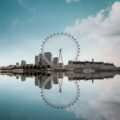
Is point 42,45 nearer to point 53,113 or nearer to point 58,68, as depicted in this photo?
point 58,68

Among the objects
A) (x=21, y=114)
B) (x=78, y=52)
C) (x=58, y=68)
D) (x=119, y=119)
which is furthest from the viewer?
(x=58, y=68)

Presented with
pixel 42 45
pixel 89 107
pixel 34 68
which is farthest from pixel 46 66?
pixel 89 107

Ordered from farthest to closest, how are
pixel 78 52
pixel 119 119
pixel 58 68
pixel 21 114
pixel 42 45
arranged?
pixel 58 68
pixel 42 45
pixel 78 52
pixel 21 114
pixel 119 119

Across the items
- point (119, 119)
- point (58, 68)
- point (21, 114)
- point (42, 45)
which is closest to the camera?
point (119, 119)

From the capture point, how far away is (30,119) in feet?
61.3

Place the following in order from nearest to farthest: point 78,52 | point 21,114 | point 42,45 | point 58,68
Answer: point 21,114 → point 78,52 → point 42,45 → point 58,68

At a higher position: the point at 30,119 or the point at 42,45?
the point at 42,45

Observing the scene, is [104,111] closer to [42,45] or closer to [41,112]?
[41,112]

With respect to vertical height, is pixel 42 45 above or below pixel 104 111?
above

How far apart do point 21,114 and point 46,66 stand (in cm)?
16280

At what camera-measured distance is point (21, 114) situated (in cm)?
2053

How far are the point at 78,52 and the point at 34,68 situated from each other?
86.6 metres

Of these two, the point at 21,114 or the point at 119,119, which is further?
the point at 21,114

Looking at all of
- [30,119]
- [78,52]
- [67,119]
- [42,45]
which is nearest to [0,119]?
[30,119]
